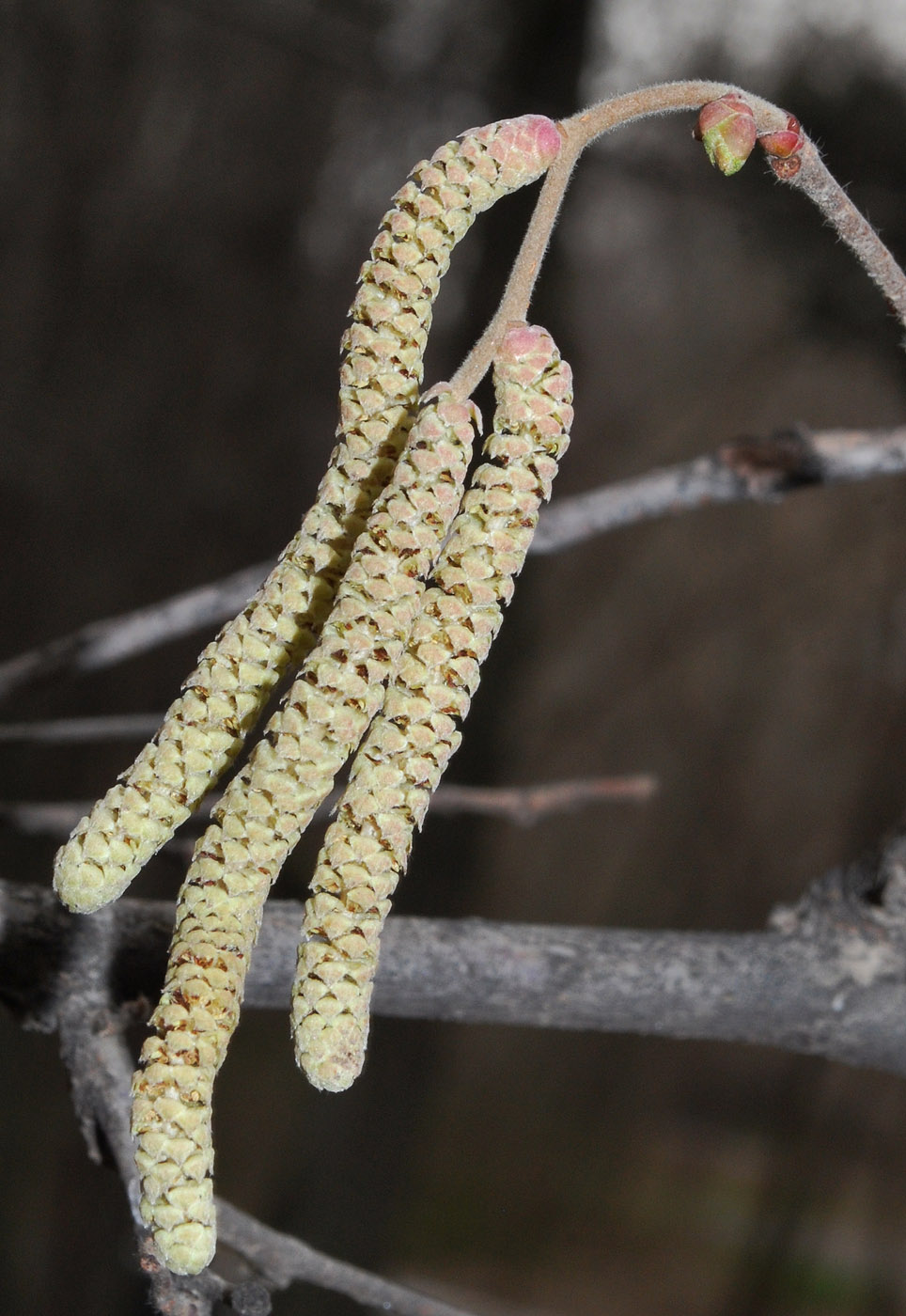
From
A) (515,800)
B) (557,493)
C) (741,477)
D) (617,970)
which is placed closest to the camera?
(617,970)

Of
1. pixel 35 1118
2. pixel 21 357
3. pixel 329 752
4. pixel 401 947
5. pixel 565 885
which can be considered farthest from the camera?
pixel 565 885

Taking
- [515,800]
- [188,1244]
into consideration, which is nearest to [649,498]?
[515,800]

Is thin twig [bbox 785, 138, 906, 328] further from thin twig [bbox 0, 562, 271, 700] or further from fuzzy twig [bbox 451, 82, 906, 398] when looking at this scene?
thin twig [bbox 0, 562, 271, 700]

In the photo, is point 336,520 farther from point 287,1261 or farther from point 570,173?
point 287,1261

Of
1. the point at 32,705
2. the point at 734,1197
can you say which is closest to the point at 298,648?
the point at 32,705

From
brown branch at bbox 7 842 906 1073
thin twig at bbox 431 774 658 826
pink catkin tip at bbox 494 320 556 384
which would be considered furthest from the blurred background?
pink catkin tip at bbox 494 320 556 384

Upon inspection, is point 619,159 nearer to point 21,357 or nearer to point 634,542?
point 634,542

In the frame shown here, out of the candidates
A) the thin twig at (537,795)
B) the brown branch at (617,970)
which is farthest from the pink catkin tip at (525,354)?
the thin twig at (537,795)
